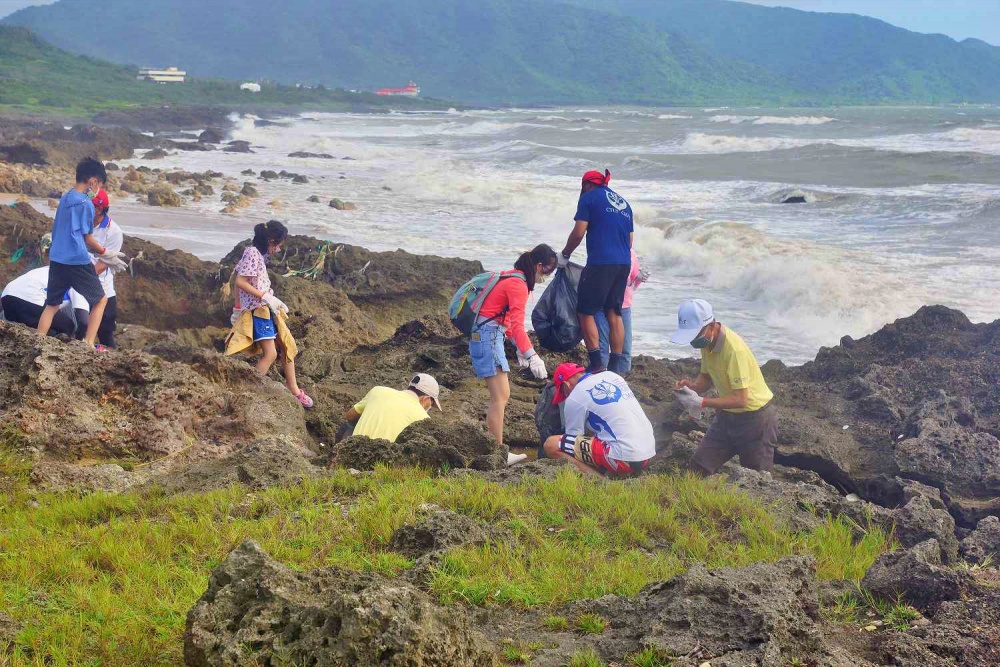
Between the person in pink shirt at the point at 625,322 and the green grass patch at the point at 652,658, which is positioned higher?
the person in pink shirt at the point at 625,322

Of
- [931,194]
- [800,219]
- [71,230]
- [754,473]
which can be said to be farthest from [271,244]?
[931,194]

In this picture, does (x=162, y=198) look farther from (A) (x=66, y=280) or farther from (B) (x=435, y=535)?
(B) (x=435, y=535)

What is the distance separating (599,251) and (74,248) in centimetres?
414

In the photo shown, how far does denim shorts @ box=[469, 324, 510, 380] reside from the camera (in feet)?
23.1

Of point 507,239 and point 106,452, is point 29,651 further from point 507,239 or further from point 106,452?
point 507,239

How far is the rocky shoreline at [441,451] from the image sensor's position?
3.19 meters

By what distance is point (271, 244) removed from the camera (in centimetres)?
774

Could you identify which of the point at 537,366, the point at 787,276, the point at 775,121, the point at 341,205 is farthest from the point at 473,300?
the point at 775,121

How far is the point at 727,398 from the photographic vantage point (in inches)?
248

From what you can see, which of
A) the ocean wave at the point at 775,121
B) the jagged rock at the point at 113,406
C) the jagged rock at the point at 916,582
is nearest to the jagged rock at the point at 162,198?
the jagged rock at the point at 113,406

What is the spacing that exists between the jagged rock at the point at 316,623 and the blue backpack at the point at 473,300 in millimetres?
3739

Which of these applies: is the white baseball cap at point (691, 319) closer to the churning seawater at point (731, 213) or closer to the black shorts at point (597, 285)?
the black shorts at point (597, 285)

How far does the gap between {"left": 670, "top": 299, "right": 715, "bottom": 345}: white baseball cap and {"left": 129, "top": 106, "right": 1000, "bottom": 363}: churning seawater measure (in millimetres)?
4932

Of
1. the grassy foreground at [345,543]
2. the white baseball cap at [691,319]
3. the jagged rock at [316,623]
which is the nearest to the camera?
the jagged rock at [316,623]
